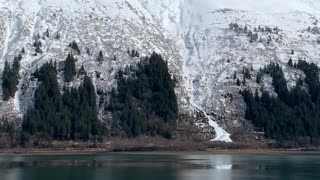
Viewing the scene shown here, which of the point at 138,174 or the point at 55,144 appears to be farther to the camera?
the point at 55,144

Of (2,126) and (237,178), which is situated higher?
(2,126)

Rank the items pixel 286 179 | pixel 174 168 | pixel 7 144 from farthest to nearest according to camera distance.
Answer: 1. pixel 7 144
2. pixel 174 168
3. pixel 286 179

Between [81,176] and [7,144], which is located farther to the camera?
[7,144]

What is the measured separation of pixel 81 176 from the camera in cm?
9538

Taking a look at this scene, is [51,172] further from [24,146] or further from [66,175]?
[24,146]

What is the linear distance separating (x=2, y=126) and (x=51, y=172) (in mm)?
99281

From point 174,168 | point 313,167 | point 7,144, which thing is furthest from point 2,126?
point 313,167

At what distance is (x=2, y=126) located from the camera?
196m

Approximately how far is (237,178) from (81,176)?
82.5 ft

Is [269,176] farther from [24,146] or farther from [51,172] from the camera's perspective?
[24,146]

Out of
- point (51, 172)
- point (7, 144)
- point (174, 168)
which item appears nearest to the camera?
point (51, 172)

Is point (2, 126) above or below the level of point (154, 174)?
above

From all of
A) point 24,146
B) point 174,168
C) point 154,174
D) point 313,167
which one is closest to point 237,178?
point 154,174

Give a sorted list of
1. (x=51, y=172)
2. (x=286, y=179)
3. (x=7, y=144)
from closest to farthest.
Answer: (x=286, y=179)
(x=51, y=172)
(x=7, y=144)
